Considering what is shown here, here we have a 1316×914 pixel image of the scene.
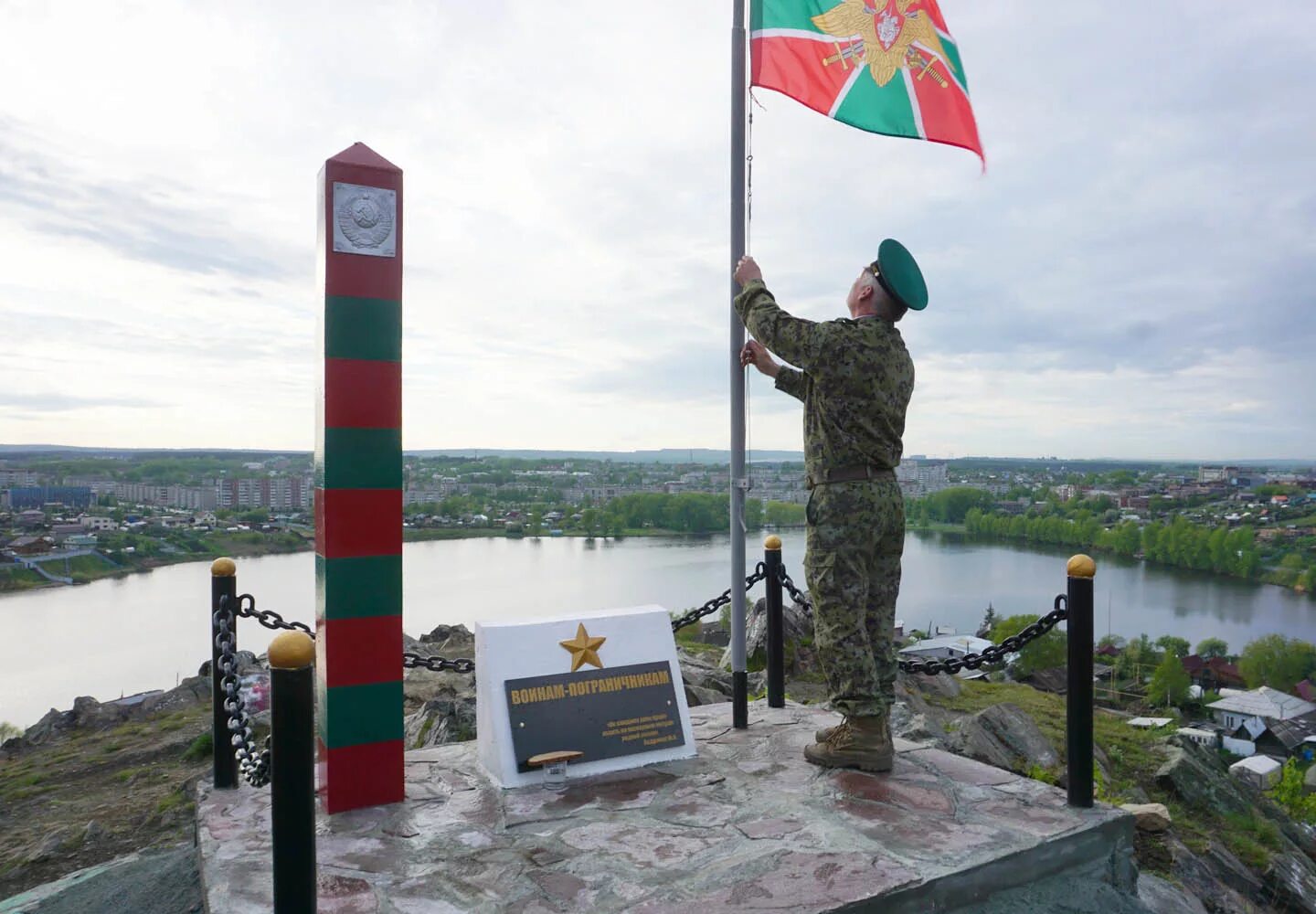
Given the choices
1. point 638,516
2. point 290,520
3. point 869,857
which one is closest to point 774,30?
point 869,857

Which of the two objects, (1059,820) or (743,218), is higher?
(743,218)

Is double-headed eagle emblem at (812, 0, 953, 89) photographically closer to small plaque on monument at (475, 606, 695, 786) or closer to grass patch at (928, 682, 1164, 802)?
small plaque on monument at (475, 606, 695, 786)

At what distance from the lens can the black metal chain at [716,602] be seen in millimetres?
4660

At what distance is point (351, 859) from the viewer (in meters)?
2.90

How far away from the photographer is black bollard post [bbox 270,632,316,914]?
2.10 metres

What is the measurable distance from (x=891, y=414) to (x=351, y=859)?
273cm

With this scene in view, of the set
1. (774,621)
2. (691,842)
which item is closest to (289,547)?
(774,621)

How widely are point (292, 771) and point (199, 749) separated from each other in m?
4.22

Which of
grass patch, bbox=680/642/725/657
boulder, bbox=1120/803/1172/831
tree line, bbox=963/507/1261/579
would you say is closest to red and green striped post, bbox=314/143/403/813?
boulder, bbox=1120/803/1172/831

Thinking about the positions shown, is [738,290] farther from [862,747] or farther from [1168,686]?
[1168,686]

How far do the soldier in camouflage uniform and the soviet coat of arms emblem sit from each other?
1609mm

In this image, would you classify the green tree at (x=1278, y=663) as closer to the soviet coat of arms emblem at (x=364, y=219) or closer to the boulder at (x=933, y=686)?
the boulder at (x=933, y=686)

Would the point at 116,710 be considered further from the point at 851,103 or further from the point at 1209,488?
the point at 1209,488

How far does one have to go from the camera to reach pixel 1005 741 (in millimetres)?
5559
